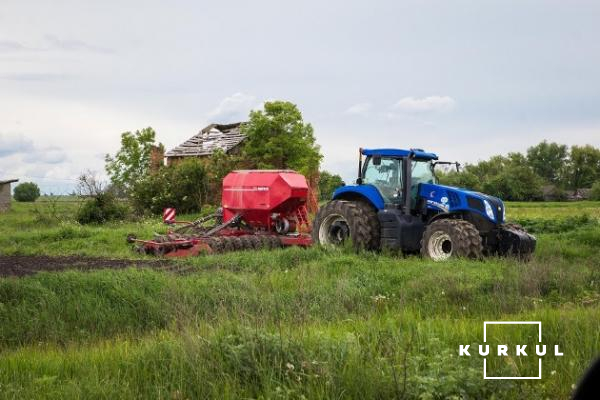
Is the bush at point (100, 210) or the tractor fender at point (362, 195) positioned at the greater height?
the tractor fender at point (362, 195)

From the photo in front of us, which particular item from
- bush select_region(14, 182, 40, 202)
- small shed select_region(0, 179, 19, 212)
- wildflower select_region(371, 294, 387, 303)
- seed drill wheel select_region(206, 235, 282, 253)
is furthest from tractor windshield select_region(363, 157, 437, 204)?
bush select_region(14, 182, 40, 202)

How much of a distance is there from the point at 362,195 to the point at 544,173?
80318mm

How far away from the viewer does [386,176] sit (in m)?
16.1

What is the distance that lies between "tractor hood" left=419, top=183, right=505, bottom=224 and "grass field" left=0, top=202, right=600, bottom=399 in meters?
1.37

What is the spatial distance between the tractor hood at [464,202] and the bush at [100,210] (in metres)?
17.9

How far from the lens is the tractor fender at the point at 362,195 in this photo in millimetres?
15998

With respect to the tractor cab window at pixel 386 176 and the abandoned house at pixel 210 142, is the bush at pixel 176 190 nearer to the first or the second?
the abandoned house at pixel 210 142

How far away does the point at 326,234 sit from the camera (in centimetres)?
1692

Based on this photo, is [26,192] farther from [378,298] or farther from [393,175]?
[378,298]

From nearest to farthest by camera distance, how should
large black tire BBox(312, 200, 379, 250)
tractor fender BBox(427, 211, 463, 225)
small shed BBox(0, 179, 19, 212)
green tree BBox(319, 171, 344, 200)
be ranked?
1. tractor fender BBox(427, 211, 463, 225)
2. large black tire BBox(312, 200, 379, 250)
3. small shed BBox(0, 179, 19, 212)
4. green tree BBox(319, 171, 344, 200)

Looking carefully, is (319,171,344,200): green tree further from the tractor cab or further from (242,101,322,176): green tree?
the tractor cab

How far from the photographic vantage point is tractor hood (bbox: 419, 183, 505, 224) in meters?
14.9

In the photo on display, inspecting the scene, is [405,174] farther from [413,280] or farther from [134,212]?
[134,212]

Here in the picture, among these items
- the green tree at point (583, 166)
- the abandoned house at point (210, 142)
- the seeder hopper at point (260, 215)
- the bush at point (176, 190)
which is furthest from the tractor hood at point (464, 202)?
the green tree at point (583, 166)
